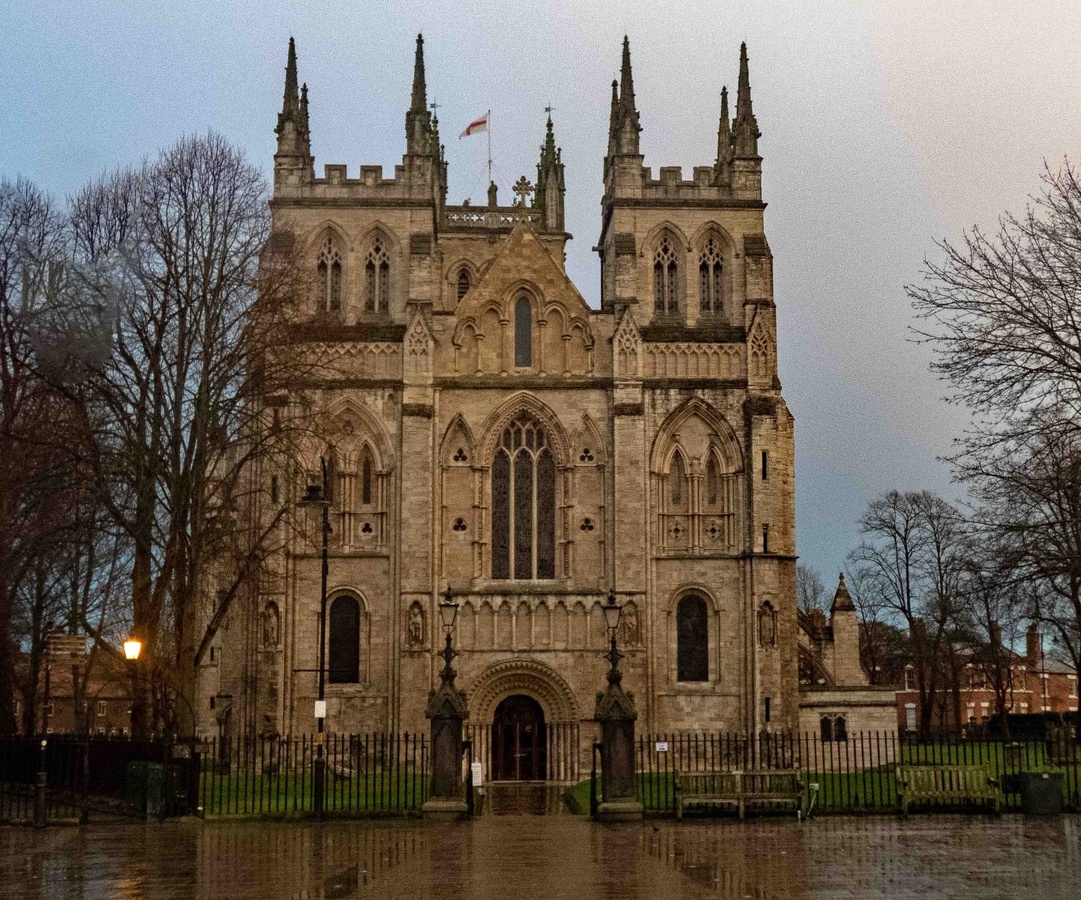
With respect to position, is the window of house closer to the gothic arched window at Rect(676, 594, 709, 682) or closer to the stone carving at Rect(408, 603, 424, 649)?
the gothic arched window at Rect(676, 594, 709, 682)

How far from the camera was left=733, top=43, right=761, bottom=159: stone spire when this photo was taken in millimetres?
45656

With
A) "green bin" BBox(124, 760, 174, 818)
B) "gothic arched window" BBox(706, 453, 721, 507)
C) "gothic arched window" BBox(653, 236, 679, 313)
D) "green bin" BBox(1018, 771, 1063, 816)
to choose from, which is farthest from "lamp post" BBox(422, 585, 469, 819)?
"gothic arched window" BBox(653, 236, 679, 313)

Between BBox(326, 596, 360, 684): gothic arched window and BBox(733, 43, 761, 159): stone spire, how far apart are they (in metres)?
18.3

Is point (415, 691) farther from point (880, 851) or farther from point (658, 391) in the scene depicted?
point (880, 851)

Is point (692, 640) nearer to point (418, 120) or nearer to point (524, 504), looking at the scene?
point (524, 504)

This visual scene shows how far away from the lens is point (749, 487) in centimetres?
4234

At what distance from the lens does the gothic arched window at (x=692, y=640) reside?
42.2 m

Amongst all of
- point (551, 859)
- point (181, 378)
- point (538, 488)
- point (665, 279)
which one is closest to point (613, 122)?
point (665, 279)

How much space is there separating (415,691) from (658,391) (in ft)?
36.4

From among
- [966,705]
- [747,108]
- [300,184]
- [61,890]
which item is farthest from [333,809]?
[966,705]

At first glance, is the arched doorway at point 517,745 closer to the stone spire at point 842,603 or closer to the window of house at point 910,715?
the stone spire at point 842,603

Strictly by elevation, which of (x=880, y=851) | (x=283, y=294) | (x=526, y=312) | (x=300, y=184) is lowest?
(x=880, y=851)

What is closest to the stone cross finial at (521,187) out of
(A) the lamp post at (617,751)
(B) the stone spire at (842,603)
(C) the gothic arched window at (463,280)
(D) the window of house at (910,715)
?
(C) the gothic arched window at (463,280)

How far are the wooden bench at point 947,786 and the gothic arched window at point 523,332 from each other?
2121 centimetres
